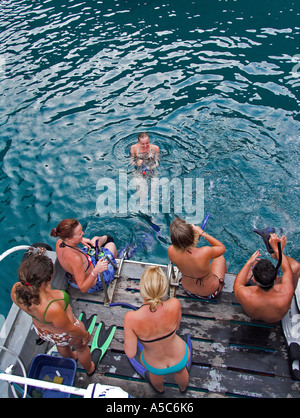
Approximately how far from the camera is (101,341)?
5.04 m

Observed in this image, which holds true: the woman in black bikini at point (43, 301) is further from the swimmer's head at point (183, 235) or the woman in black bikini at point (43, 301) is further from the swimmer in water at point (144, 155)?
the swimmer in water at point (144, 155)

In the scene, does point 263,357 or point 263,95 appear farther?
point 263,95

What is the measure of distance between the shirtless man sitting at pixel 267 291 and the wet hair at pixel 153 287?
1547mm

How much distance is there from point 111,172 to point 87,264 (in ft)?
13.7

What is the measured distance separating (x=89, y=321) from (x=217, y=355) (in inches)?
79.4

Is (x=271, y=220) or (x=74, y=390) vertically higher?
(x=74, y=390)

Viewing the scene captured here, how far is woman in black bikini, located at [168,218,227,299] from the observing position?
15.0 feet

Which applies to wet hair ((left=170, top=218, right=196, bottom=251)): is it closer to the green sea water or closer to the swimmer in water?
the green sea water

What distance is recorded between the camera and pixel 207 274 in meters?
5.05

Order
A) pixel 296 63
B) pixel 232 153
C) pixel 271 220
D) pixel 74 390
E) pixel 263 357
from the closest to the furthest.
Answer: pixel 74 390 < pixel 263 357 < pixel 271 220 < pixel 232 153 < pixel 296 63

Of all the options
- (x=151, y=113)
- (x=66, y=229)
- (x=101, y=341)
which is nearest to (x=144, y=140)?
(x=151, y=113)

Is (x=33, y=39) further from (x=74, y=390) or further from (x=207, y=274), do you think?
(x=74, y=390)

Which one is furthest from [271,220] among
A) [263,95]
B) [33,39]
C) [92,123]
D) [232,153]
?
[33,39]

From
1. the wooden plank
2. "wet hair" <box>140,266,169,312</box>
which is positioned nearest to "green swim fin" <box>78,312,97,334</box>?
the wooden plank
